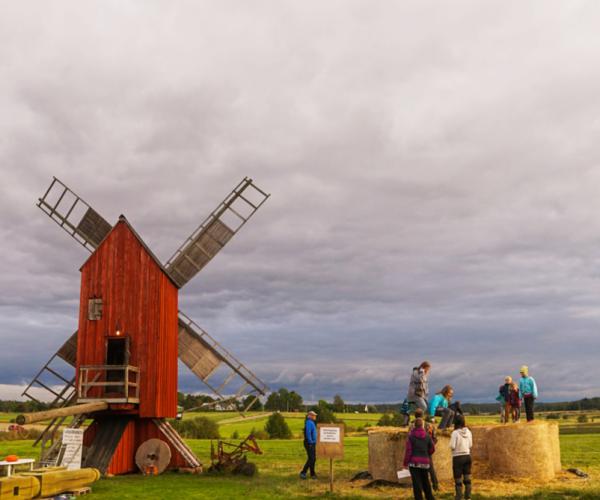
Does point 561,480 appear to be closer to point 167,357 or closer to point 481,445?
point 481,445

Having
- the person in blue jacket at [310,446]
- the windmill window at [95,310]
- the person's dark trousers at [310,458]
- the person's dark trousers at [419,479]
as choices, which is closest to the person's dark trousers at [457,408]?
the person's dark trousers at [419,479]

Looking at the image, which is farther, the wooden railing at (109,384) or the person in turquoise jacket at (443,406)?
the wooden railing at (109,384)

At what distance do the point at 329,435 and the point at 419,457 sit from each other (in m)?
4.93

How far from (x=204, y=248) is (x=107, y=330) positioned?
17.5 ft

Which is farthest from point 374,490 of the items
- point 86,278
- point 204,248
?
point 86,278

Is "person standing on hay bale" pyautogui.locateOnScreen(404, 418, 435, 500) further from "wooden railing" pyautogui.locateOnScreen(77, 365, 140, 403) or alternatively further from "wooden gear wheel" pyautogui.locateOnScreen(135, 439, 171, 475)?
"wooden gear wheel" pyautogui.locateOnScreen(135, 439, 171, 475)

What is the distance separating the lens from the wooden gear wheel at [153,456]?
83.9 feet

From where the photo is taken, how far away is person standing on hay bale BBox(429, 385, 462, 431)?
19516 millimetres

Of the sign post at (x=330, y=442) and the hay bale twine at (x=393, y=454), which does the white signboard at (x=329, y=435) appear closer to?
the sign post at (x=330, y=442)

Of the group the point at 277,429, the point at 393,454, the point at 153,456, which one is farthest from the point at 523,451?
the point at 277,429

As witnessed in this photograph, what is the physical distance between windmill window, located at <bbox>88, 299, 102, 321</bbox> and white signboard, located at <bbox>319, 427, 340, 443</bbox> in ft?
39.5

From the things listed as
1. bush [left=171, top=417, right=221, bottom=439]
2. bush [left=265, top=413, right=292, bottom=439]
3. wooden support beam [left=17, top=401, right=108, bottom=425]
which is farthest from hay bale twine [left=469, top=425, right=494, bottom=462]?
bush [left=171, top=417, right=221, bottom=439]

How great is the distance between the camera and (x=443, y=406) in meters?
20.0

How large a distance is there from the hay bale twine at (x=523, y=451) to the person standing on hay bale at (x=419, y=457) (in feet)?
18.0
